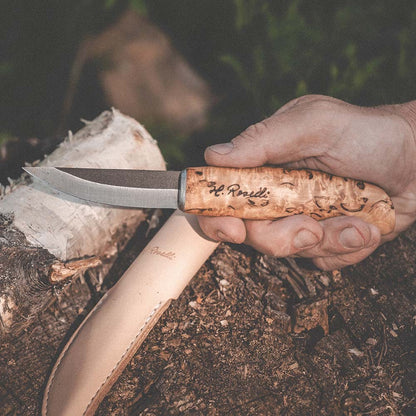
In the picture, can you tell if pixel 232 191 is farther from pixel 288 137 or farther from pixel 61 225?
pixel 61 225

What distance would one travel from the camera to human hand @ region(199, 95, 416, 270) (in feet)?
6.89

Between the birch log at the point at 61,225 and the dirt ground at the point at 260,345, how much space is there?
0.18 metres

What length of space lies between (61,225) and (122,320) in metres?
0.69

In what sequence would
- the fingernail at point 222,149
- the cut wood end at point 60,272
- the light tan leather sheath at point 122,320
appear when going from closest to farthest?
1. the light tan leather sheath at point 122,320
2. the cut wood end at point 60,272
3. the fingernail at point 222,149

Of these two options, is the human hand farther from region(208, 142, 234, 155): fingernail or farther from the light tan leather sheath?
the light tan leather sheath

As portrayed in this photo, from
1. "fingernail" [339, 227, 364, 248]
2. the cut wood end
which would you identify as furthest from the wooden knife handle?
the cut wood end

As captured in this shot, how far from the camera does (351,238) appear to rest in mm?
2121

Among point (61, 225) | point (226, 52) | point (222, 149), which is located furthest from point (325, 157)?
point (226, 52)

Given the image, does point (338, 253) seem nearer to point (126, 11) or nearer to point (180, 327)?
point (180, 327)

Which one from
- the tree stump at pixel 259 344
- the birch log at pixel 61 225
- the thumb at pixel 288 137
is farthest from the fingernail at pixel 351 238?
the birch log at pixel 61 225

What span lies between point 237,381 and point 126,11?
4.09 meters

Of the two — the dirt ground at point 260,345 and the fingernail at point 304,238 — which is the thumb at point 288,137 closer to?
the fingernail at point 304,238

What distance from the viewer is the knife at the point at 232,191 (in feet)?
6.34

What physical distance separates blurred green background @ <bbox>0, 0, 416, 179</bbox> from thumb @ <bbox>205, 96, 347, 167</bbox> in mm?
1423
